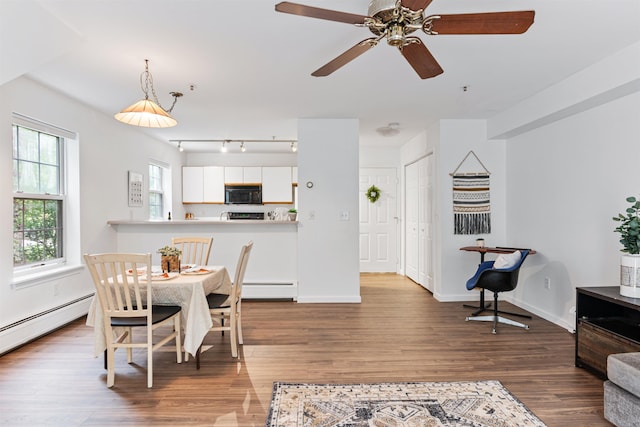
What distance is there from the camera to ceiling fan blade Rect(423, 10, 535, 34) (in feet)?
5.63

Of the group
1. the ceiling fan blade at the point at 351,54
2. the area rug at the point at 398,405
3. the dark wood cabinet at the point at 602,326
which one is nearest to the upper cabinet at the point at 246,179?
the ceiling fan blade at the point at 351,54

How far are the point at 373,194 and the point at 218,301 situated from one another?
14.3 feet

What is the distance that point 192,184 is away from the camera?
7.18 meters

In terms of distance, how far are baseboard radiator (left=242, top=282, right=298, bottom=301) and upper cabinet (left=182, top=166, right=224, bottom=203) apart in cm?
281

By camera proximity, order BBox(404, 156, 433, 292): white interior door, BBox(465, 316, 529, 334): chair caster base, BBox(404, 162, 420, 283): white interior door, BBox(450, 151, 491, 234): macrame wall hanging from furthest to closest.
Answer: BBox(404, 162, 420, 283): white interior door, BBox(404, 156, 433, 292): white interior door, BBox(450, 151, 491, 234): macrame wall hanging, BBox(465, 316, 529, 334): chair caster base

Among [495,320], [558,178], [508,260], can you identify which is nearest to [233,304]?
[495,320]

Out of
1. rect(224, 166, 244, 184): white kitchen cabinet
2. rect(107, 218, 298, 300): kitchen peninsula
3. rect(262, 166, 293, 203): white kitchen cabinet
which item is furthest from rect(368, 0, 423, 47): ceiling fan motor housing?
rect(224, 166, 244, 184): white kitchen cabinet

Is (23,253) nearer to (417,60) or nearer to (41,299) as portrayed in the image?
(41,299)

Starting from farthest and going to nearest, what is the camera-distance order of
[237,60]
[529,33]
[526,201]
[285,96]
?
[526,201]
[285,96]
[237,60]
[529,33]

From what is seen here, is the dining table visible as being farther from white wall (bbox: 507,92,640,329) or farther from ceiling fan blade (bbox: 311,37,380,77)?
white wall (bbox: 507,92,640,329)

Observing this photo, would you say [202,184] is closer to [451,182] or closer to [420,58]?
[451,182]

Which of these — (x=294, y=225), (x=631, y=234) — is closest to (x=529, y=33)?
(x=631, y=234)

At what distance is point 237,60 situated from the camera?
2.95 metres

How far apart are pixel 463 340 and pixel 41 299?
4.10m
